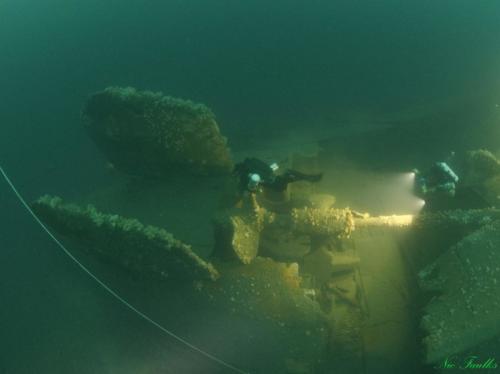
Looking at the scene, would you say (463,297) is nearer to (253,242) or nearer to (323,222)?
(323,222)

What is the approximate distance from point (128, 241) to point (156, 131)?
2723 mm

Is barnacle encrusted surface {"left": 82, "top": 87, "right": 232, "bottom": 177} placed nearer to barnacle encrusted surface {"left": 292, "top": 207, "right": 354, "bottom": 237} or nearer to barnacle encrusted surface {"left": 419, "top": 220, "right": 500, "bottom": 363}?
barnacle encrusted surface {"left": 292, "top": 207, "right": 354, "bottom": 237}

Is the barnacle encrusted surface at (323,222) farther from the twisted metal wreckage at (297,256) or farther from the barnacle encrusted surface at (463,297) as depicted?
the barnacle encrusted surface at (463,297)

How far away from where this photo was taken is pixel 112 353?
5871 millimetres

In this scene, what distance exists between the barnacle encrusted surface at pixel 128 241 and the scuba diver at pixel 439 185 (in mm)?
4764

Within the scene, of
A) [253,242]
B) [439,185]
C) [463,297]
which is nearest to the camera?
[463,297]

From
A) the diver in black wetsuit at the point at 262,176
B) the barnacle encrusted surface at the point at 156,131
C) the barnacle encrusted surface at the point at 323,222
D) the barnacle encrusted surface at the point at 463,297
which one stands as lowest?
the barnacle encrusted surface at the point at 463,297

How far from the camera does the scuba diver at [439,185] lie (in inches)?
293

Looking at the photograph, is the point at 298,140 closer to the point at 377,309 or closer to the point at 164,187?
the point at 164,187

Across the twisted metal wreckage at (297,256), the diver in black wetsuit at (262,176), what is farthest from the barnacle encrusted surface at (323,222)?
the diver in black wetsuit at (262,176)

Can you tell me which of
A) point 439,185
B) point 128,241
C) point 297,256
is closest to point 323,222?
point 297,256

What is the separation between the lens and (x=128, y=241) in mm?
4926

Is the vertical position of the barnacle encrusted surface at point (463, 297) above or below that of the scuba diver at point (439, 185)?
below

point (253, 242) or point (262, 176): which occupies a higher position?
point (262, 176)
